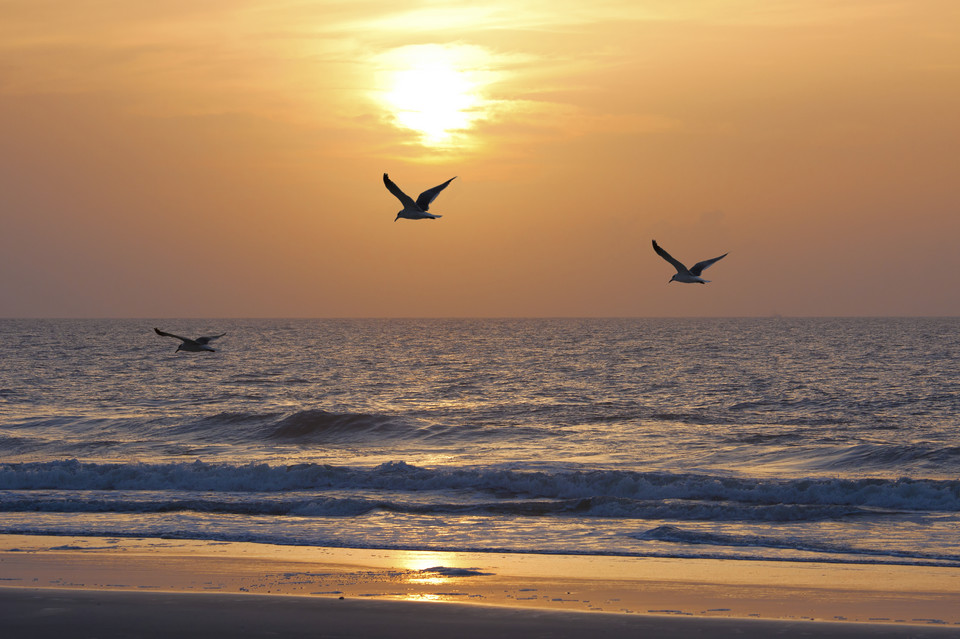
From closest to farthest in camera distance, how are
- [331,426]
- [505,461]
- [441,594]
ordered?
1. [441,594]
2. [505,461]
3. [331,426]

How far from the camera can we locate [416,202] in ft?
55.9

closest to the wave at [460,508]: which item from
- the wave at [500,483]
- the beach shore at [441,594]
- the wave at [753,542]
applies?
the wave at [500,483]

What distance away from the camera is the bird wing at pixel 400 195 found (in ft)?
53.1

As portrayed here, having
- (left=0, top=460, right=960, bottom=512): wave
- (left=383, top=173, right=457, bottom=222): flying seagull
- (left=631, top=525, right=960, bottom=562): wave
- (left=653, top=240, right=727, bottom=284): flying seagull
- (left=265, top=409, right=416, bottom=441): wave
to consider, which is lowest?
(left=265, top=409, right=416, bottom=441): wave

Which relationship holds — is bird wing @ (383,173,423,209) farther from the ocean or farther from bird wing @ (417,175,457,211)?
the ocean

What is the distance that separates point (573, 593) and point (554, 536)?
12.3 ft

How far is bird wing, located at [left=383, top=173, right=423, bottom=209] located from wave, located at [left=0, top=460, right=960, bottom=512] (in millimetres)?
6148

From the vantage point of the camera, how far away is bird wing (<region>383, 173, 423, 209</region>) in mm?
16194

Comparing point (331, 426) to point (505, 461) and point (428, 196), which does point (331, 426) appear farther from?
point (428, 196)

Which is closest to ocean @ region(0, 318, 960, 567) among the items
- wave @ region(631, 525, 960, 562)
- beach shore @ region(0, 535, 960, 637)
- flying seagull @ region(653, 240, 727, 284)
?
wave @ region(631, 525, 960, 562)

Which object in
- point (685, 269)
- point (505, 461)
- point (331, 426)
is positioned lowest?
point (331, 426)

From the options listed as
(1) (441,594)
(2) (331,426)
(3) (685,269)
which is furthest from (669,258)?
(2) (331,426)

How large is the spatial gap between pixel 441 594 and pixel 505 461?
492 inches

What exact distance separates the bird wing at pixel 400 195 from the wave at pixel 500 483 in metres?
6.15
